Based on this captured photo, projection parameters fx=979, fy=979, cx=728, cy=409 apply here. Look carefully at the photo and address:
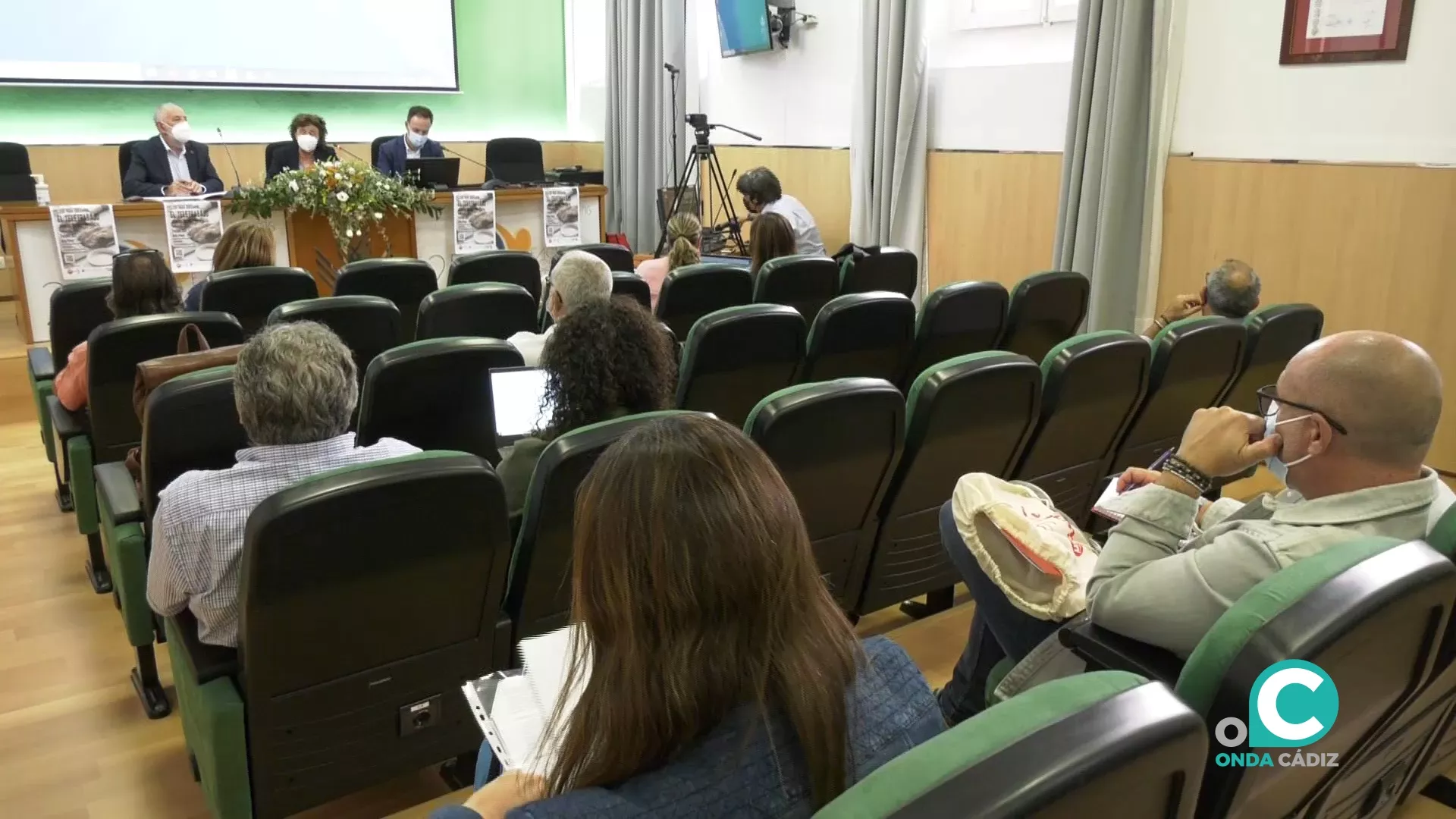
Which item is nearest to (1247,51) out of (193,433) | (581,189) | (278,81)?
(581,189)

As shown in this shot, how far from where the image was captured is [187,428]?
2236 mm

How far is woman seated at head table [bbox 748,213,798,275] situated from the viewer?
473 centimetres

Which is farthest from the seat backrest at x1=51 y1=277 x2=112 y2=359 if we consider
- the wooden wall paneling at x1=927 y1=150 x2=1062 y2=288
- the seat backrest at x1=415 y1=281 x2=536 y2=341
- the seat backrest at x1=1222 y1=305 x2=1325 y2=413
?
the wooden wall paneling at x1=927 y1=150 x2=1062 y2=288

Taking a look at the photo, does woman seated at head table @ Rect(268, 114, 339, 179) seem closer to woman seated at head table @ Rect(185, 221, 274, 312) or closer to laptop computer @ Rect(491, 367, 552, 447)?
woman seated at head table @ Rect(185, 221, 274, 312)

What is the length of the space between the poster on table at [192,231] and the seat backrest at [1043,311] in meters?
4.53

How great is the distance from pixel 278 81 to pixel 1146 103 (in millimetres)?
6862

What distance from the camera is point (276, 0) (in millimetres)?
8180

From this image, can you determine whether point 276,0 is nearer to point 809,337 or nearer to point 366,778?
point 809,337

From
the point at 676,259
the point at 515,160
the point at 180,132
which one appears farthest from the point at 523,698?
the point at 515,160

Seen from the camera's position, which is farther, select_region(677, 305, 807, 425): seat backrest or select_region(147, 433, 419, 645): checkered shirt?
select_region(677, 305, 807, 425): seat backrest

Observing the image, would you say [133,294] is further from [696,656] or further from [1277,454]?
[1277,454]

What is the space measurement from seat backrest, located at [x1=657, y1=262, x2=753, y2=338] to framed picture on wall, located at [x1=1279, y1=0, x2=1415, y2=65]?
9.38ft

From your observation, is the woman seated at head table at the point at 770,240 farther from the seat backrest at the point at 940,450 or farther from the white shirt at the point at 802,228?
the seat backrest at the point at 940,450

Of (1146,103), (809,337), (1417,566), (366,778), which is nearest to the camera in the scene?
(1417,566)
